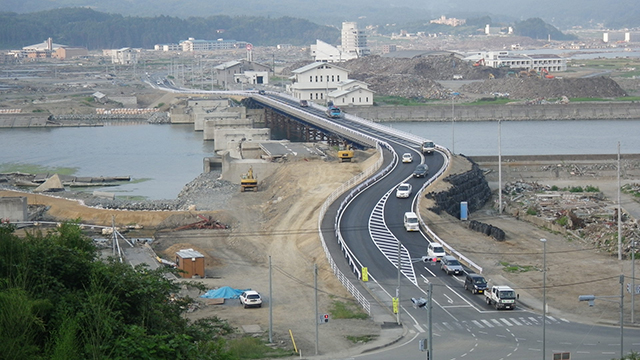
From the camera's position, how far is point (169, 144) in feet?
222

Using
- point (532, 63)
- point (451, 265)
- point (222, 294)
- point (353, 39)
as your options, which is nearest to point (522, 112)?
point (532, 63)

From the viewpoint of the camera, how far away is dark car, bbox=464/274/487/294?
72.2 feet

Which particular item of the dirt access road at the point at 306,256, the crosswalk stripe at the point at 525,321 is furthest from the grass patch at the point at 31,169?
the crosswalk stripe at the point at 525,321

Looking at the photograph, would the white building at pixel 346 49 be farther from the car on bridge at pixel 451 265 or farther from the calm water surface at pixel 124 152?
the car on bridge at pixel 451 265

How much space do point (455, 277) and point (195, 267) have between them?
7.13m

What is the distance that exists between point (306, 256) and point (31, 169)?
1234 inches

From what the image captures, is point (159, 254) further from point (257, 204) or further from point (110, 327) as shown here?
point (110, 327)

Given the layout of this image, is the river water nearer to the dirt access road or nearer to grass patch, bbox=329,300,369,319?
the dirt access road

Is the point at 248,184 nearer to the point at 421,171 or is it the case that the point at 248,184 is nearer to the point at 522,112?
the point at 421,171

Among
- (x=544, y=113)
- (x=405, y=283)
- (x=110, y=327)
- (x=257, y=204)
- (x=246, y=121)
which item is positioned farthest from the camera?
(x=544, y=113)

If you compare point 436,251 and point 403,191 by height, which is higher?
point 403,191

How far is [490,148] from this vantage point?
5881cm

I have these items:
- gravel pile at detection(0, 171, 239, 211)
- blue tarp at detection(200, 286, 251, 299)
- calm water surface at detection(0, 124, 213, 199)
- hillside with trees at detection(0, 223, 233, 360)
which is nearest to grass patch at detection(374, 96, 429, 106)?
calm water surface at detection(0, 124, 213, 199)

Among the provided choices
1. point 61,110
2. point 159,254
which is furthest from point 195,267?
point 61,110
